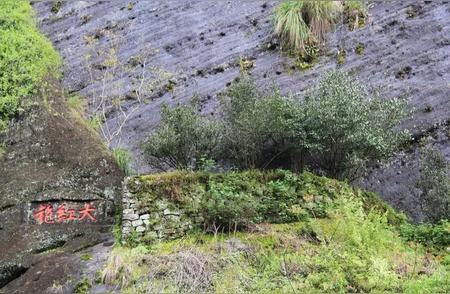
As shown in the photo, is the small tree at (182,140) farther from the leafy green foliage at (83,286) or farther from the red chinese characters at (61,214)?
the leafy green foliage at (83,286)

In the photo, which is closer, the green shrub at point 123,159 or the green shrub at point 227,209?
the green shrub at point 227,209

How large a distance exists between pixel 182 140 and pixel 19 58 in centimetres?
449

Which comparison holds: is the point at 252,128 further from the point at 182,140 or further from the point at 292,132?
the point at 182,140

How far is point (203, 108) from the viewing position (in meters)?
12.8

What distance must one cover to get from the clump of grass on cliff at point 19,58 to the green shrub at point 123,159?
2181 millimetres

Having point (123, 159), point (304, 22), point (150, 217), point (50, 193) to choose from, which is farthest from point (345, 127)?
point (50, 193)

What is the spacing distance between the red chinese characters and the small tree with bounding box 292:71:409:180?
364 centimetres

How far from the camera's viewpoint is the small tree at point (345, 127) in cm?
1013

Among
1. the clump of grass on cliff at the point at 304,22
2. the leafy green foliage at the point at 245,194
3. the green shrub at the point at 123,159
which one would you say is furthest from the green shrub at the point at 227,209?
the clump of grass on cliff at the point at 304,22

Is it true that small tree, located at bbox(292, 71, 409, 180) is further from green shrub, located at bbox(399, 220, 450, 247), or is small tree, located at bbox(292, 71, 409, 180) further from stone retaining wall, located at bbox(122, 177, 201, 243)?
stone retaining wall, located at bbox(122, 177, 201, 243)

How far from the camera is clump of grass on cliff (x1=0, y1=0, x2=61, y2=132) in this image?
39.9ft

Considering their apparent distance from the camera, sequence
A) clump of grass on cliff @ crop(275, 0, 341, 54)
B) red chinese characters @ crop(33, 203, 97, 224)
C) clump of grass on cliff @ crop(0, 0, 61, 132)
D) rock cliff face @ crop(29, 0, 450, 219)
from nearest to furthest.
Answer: red chinese characters @ crop(33, 203, 97, 224) → rock cliff face @ crop(29, 0, 450, 219) → clump of grass on cliff @ crop(0, 0, 61, 132) → clump of grass on cliff @ crop(275, 0, 341, 54)

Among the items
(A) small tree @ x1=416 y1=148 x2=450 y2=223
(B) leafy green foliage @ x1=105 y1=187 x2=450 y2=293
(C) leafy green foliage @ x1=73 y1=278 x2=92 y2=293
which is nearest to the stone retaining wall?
(B) leafy green foliage @ x1=105 y1=187 x2=450 y2=293

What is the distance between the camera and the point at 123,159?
452 inches
